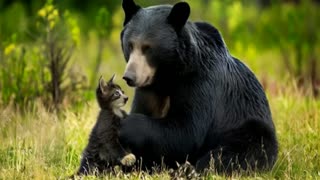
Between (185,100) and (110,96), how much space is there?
581 mm

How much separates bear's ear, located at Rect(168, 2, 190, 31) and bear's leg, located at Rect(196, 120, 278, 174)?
99cm

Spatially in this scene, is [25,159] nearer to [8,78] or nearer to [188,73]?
[188,73]

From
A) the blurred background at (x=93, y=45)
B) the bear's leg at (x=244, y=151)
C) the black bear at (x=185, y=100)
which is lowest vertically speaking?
the blurred background at (x=93, y=45)

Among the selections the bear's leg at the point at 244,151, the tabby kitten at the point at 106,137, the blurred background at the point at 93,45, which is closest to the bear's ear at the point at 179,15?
the tabby kitten at the point at 106,137

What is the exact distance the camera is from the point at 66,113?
9.61 meters

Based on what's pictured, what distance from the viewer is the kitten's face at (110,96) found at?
6812 millimetres

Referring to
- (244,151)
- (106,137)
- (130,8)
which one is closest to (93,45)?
(130,8)

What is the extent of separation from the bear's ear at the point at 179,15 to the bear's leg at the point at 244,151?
985mm

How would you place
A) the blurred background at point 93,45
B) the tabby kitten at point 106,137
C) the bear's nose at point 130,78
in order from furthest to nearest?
the blurred background at point 93,45 < the tabby kitten at point 106,137 < the bear's nose at point 130,78

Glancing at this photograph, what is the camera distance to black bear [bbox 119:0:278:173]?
6.86 m

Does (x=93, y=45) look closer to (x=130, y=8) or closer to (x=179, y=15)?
(x=130, y=8)

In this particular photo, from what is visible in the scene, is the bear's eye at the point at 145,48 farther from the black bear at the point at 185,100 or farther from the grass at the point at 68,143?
the grass at the point at 68,143

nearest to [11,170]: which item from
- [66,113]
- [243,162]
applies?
[243,162]

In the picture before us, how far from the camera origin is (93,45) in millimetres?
19344
